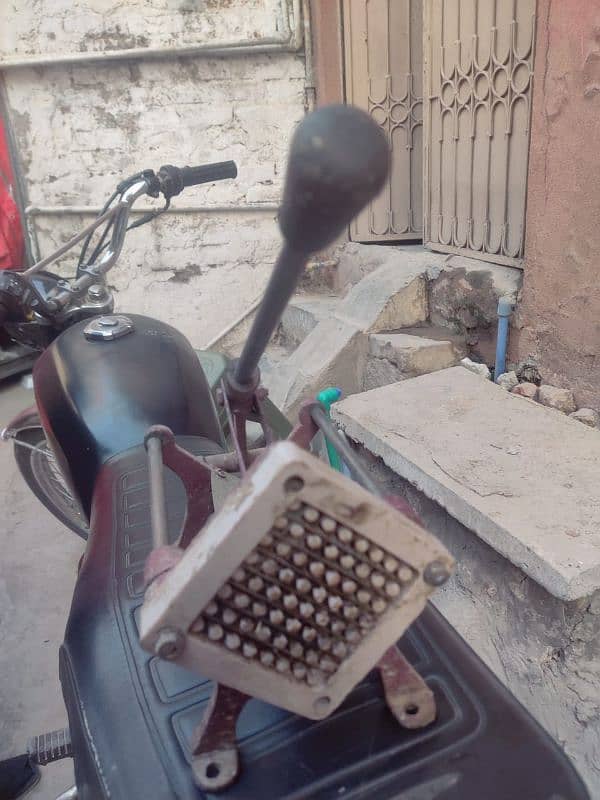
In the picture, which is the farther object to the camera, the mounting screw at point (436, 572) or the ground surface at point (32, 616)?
the ground surface at point (32, 616)

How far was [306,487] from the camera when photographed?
1.89ft

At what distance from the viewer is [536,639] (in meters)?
1.63

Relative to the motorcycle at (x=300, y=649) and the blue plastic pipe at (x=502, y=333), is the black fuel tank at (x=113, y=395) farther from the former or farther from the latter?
the blue plastic pipe at (x=502, y=333)

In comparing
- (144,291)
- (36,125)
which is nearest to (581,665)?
(144,291)

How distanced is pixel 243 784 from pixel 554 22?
245 cm

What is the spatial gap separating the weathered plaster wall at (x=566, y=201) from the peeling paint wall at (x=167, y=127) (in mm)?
2168

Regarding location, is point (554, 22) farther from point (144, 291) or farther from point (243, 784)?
point (144, 291)

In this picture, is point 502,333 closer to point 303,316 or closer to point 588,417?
point 588,417

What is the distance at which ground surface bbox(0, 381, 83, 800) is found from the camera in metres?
1.83

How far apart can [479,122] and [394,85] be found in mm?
874

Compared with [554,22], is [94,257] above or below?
below

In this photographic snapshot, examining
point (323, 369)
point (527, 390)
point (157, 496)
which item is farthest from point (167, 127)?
point (157, 496)

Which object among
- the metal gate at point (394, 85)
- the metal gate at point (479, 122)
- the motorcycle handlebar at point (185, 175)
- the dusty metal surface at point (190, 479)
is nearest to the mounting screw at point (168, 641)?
the dusty metal surface at point (190, 479)

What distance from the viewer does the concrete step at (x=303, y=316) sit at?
3685 millimetres
